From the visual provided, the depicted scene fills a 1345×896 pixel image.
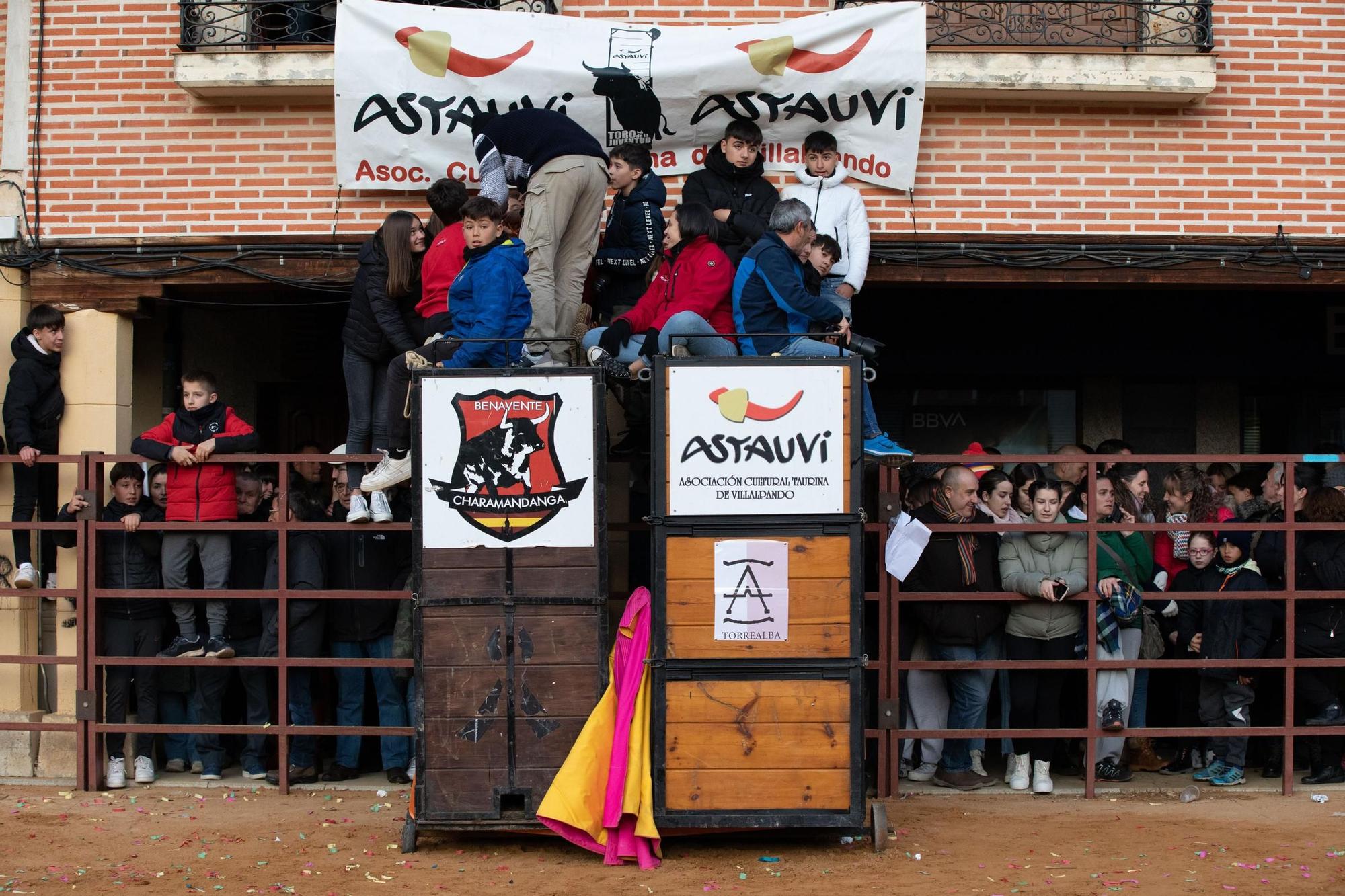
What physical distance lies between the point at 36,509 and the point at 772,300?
15.9ft

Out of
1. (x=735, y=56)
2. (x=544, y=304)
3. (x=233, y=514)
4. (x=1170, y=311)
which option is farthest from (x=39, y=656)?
(x=1170, y=311)

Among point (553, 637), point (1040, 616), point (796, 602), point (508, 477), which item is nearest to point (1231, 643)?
point (1040, 616)

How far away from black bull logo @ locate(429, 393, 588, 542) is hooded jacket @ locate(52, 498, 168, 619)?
257 centimetres

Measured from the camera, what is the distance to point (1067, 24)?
9555mm

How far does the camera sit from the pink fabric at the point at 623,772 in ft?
24.0

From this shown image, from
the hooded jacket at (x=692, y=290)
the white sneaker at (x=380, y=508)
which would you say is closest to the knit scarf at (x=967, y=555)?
the hooded jacket at (x=692, y=290)

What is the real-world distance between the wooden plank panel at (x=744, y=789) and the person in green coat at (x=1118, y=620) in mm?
2250

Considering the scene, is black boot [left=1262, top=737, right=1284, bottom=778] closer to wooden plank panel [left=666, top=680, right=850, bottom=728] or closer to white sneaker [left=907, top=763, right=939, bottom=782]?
white sneaker [left=907, top=763, right=939, bottom=782]

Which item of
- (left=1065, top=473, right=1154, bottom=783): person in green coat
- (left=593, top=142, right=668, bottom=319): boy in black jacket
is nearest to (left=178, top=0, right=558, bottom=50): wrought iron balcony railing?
(left=593, top=142, right=668, bottom=319): boy in black jacket

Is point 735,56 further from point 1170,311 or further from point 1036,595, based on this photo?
point 1170,311

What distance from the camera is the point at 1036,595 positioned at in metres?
8.65

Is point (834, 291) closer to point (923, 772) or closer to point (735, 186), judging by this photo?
point (735, 186)

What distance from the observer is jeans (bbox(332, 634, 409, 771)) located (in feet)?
29.6

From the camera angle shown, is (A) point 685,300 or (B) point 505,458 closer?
(B) point 505,458
